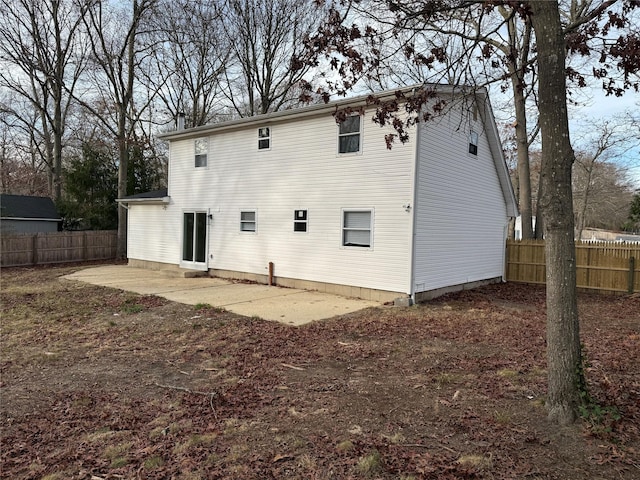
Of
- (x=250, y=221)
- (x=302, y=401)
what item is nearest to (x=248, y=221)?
(x=250, y=221)

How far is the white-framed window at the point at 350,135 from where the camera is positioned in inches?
427

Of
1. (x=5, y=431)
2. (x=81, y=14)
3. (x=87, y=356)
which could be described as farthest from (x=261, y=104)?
(x=5, y=431)

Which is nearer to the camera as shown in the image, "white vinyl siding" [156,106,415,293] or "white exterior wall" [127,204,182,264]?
"white vinyl siding" [156,106,415,293]

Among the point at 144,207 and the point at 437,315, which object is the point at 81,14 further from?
the point at 437,315

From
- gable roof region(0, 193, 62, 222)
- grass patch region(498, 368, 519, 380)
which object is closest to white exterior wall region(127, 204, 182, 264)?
gable roof region(0, 193, 62, 222)

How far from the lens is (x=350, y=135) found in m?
11.0

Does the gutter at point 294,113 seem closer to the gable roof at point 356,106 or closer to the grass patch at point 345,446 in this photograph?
the gable roof at point 356,106

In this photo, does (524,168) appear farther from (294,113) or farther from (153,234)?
(153,234)

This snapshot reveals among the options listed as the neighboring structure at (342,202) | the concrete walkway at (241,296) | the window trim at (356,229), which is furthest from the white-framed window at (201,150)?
the window trim at (356,229)

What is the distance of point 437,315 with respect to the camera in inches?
343

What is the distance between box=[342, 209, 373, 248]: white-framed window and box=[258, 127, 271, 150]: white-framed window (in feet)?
11.4

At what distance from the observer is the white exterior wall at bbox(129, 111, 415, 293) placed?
1019cm

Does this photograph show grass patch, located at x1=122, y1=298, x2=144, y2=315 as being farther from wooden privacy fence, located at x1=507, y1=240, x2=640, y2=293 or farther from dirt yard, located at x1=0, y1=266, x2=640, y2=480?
wooden privacy fence, located at x1=507, y1=240, x2=640, y2=293

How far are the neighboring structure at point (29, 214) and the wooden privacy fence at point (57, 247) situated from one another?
261 cm
